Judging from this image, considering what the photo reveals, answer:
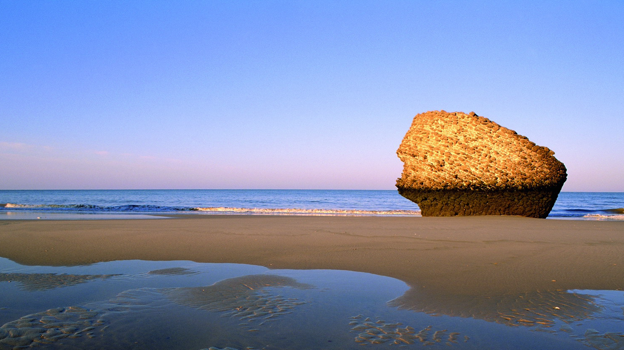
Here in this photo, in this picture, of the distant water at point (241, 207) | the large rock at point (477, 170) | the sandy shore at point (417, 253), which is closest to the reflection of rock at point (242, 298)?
the sandy shore at point (417, 253)

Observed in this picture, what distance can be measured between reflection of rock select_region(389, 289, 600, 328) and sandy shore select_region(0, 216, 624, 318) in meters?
0.02

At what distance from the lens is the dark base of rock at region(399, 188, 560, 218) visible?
1227cm

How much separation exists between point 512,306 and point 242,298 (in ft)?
7.75

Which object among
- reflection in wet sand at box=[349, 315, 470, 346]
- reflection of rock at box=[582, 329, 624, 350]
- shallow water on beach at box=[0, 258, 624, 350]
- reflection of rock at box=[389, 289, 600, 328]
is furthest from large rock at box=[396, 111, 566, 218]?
reflection in wet sand at box=[349, 315, 470, 346]

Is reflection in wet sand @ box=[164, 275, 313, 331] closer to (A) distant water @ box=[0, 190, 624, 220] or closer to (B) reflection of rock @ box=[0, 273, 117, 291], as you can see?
(B) reflection of rock @ box=[0, 273, 117, 291]

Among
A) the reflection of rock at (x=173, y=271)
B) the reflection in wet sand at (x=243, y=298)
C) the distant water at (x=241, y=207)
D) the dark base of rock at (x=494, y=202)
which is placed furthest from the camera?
the distant water at (x=241, y=207)

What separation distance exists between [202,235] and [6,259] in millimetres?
3228

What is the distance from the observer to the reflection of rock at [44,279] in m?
4.05

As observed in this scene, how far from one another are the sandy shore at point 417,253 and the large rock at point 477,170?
3.23m

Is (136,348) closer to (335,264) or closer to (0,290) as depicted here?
(0,290)

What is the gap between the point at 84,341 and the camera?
2582mm

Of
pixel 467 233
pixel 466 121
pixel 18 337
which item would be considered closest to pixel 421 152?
pixel 466 121

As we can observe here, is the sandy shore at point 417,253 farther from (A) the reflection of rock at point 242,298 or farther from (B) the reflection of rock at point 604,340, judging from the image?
(A) the reflection of rock at point 242,298

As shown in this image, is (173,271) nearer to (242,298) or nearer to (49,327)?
(242,298)
